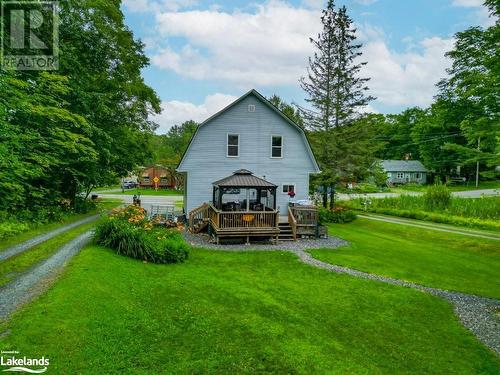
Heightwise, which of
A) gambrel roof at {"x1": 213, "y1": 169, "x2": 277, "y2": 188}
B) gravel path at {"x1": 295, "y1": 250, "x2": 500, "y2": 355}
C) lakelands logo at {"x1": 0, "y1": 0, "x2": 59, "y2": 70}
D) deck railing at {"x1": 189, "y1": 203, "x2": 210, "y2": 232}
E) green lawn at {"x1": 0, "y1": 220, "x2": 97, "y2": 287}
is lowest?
gravel path at {"x1": 295, "y1": 250, "x2": 500, "y2": 355}

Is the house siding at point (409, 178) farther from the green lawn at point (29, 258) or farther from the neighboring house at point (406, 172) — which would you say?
the green lawn at point (29, 258)

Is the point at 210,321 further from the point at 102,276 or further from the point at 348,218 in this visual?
the point at 348,218

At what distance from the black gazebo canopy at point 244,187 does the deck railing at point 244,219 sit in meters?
0.96

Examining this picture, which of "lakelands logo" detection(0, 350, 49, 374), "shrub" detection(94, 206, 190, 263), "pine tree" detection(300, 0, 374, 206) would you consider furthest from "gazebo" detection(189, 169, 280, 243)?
"lakelands logo" detection(0, 350, 49, 374)

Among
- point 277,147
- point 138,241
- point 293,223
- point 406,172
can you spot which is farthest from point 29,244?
point 406,172

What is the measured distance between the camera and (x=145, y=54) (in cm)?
2605

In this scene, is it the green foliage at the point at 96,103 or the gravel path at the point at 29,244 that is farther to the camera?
the green foliage at the point at 96,103

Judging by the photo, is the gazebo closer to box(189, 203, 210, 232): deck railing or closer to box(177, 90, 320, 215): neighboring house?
box(189, 203, 210, 232): deck railing

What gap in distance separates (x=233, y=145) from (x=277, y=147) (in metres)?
2.98

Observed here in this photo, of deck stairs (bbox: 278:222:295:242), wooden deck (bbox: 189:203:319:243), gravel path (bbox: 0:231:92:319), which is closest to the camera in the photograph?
gravel path (bbox: 0:231:92:319)

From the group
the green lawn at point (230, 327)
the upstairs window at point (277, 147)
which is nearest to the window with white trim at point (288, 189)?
the upstairs window at point (277, 147)

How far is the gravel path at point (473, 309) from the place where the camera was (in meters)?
7.69

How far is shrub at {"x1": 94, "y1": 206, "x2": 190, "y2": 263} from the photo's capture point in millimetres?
11719

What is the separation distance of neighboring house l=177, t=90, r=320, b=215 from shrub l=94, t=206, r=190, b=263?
752cm
